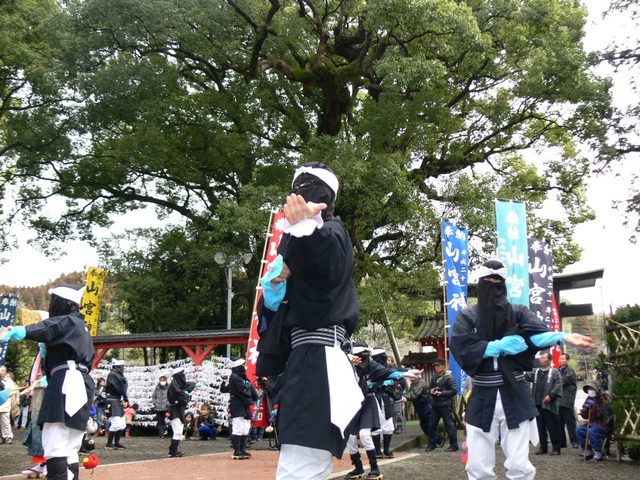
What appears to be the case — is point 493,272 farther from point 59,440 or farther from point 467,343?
point 59,440

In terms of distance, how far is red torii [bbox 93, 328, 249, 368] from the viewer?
65.8ft

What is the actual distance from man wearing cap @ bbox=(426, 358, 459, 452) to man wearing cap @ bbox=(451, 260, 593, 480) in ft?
27.7

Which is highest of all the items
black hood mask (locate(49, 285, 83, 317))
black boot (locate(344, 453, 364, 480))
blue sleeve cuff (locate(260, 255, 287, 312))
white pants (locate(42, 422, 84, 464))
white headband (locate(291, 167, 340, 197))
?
white headband (locate(291, 167, 340, 197))

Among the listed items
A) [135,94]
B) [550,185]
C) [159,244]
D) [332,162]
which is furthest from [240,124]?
[550,185]

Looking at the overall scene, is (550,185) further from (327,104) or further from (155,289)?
(155,289)

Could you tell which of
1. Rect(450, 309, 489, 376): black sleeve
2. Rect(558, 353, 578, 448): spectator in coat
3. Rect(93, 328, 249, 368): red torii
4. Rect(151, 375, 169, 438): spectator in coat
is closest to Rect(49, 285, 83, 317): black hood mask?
Rect(450, 309, 489, 376): black sleeve

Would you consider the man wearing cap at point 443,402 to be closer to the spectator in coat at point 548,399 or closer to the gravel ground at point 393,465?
the gravel ground at point 393,465

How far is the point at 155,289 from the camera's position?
25953 mm

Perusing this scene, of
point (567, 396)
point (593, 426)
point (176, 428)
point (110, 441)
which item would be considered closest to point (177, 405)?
point (176, 428)

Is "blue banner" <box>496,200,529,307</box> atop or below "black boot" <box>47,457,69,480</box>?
atop

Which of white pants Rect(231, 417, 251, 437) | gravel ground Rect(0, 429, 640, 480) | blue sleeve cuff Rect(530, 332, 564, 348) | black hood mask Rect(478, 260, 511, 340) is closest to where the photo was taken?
blue sleeve cuff Rect(530, 332, 564, 348)

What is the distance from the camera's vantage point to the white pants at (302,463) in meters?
3.60

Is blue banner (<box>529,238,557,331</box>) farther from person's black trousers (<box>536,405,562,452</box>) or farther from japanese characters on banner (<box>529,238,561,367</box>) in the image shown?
person's black trousers (<box>536,405,562,452</box>)

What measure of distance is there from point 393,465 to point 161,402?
31.8 ft
